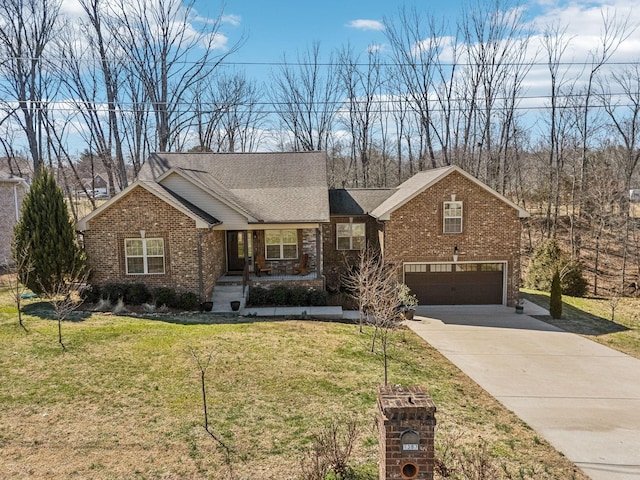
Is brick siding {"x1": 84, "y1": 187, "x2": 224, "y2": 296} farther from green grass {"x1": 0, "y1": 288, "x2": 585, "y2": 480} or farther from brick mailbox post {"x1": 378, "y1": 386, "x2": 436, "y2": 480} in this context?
brick mailbox post {"x1": 378, "y1": 386, "x2": 436, "y2": 480}

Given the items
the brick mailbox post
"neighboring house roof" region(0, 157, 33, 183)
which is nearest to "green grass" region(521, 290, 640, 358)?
the brick mailbox post

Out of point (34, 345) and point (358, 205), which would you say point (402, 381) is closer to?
point (34, 345)

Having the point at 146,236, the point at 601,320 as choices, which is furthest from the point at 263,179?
the point at 601,320

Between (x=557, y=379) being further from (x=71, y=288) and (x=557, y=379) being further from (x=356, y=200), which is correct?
(x=71, y=288)

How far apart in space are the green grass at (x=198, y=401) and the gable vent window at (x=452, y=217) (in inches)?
259

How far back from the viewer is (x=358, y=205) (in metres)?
21.8

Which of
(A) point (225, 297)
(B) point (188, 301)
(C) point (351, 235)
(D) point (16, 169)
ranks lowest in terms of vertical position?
(A) point (225, 297)

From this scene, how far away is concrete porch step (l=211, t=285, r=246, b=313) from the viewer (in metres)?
16.6

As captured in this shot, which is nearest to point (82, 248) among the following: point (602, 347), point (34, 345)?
point (34, 345)

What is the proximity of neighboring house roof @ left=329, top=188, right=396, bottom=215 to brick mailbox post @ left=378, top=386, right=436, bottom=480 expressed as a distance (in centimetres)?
1636

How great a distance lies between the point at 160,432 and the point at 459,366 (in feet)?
25.0

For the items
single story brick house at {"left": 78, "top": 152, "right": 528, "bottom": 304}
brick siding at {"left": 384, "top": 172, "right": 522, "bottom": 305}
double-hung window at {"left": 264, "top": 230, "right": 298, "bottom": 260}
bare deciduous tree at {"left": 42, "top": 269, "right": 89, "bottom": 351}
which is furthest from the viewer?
double-hung window at {"left": 264, "top": 230, "right": 298, "bottom": 260}

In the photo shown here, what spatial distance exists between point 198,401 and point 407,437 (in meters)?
4.85

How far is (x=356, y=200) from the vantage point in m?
22.3
